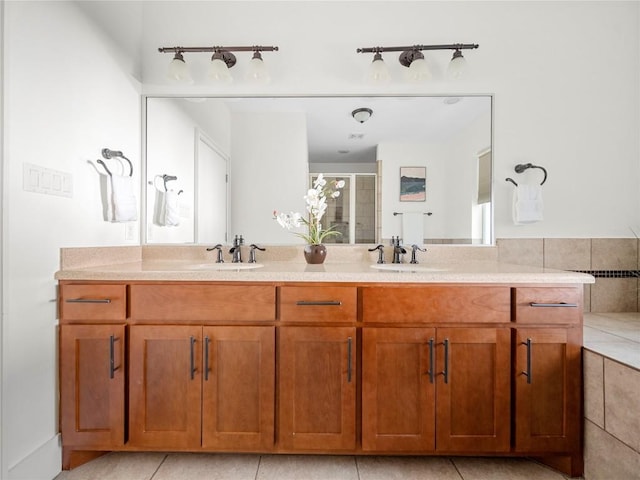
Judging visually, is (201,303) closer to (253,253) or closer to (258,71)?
(253,253)

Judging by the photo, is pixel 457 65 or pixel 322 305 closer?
pixel 322 305

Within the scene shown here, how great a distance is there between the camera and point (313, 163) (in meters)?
1.96

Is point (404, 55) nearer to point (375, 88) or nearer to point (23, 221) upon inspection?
point (375, 88)

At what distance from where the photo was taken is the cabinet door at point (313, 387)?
4.49 ft

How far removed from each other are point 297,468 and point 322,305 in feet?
2.36

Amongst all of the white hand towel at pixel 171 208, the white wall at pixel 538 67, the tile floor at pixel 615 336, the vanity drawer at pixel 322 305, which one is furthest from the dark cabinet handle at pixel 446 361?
the white hand towel at pixel 171 208

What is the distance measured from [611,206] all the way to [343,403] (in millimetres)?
1923

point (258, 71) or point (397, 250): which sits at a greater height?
point (258, 71)

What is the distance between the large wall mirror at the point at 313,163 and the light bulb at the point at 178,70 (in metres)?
0.15

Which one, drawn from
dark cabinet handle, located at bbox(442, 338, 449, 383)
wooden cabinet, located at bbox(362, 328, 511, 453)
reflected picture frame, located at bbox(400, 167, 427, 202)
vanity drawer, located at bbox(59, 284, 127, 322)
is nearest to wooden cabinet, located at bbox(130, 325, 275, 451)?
vanity drawer, located at bbox(59, 284, 127, 322)

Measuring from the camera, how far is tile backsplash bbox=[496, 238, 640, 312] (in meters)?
1.93

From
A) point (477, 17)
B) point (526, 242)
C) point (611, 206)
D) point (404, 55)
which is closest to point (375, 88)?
point (404, 55)

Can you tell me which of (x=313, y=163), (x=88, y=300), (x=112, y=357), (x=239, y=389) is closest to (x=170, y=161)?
(x=313, y=163)

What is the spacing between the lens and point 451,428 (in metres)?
1.36
